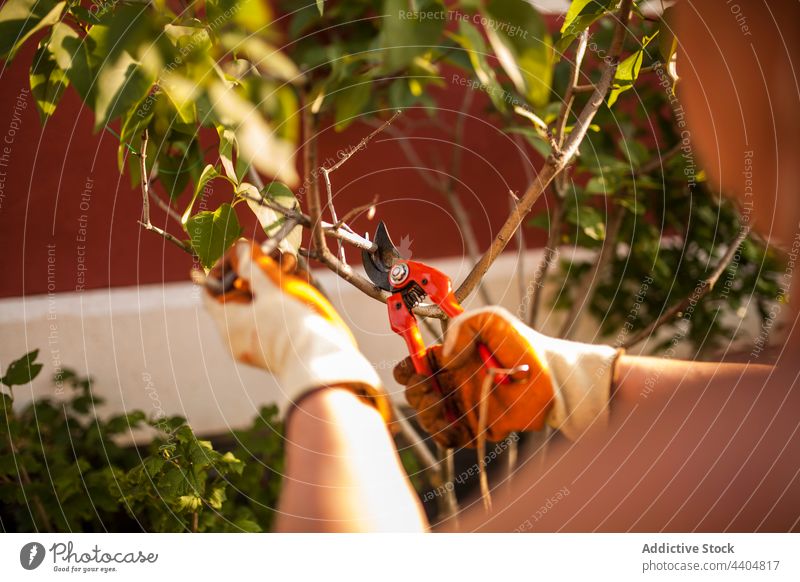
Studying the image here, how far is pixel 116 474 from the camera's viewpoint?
715mm

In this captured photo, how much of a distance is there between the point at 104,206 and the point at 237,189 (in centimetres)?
53

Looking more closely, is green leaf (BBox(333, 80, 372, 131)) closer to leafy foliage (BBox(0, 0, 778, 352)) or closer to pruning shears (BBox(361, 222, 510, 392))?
leafy foliage (BBox(0, 0, 778, 352))

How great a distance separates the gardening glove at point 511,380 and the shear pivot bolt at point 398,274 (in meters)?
0.05

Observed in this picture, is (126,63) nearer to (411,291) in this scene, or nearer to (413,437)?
(411,291)

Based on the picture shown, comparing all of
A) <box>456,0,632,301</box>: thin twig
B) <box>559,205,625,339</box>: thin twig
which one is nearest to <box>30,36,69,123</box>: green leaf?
<box>456,0,632,301</box>: thin twig

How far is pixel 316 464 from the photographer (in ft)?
1.68

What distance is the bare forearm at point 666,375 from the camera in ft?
2.08

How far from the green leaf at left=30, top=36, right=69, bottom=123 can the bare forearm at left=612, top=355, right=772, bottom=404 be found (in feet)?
1.60

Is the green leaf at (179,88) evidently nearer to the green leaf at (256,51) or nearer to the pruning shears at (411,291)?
the green leaf at (256,51)

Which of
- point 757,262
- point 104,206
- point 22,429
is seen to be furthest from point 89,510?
point 757,262

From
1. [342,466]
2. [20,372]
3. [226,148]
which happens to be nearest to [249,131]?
[226,148]

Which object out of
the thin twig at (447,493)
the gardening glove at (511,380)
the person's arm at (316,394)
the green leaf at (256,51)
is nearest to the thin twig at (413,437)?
the thin twig at (447,493)
